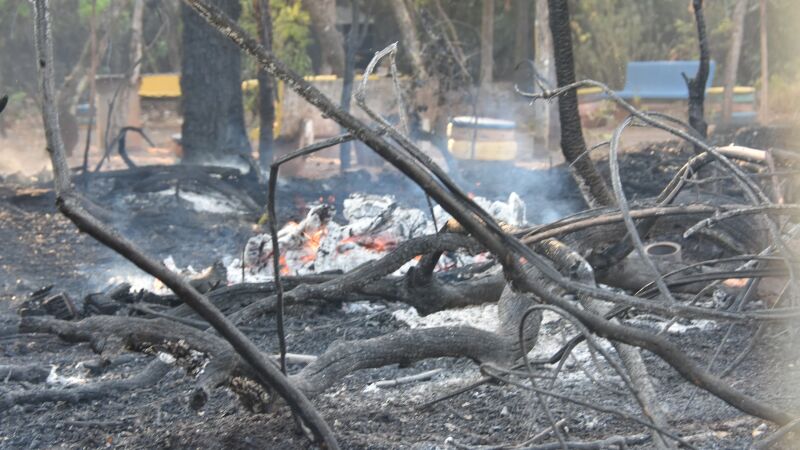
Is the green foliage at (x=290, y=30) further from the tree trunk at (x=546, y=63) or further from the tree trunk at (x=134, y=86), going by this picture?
the tree trunk at (x=546, y=63)

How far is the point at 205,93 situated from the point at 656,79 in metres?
9.56

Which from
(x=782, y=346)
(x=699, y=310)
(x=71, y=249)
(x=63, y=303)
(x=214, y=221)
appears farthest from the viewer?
(x=214, y=221)

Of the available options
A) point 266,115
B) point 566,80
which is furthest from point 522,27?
point 566,80

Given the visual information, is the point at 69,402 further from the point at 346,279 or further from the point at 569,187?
the point at 569,187

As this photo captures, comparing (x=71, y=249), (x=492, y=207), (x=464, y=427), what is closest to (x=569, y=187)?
(x=492, y=207)

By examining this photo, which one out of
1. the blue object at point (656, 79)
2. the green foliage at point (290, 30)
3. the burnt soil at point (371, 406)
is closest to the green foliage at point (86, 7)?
the green foliage at point (290, 30)

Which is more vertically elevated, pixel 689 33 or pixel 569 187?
pixel 689 33

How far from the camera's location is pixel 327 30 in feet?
59.4

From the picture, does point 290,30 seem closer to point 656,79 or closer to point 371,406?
point 656,79

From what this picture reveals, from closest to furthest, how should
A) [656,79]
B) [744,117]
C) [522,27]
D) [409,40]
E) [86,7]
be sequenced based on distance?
1. [409,40]
2. [744,117]
3. [656,79]
4. [522,27]
5. [86,7]

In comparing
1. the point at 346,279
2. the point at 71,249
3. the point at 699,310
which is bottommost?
the point at 71,249

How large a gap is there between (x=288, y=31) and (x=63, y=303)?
12460mm

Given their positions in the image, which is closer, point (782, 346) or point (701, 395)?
point (701, 395)

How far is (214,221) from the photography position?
9.44 meters
